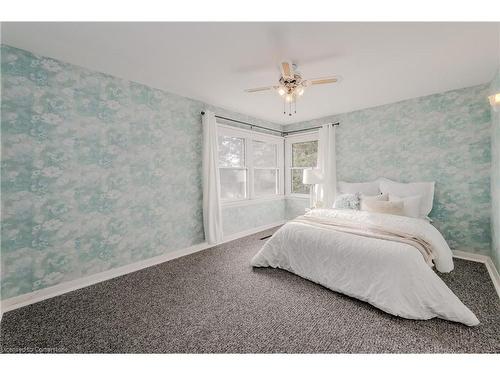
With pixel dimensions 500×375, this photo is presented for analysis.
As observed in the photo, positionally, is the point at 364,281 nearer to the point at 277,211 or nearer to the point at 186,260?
the point at 186,260

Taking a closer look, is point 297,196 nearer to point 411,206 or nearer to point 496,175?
point 411,206

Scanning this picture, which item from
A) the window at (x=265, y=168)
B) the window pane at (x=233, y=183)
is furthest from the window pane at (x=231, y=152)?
the window at (x=265, y=168)

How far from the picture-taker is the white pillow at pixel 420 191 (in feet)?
10.5

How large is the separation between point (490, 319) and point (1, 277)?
4.25 metres

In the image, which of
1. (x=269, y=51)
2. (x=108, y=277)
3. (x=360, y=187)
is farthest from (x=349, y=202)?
(x=108, y=277)

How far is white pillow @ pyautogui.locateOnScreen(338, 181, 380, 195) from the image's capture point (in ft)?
12.2

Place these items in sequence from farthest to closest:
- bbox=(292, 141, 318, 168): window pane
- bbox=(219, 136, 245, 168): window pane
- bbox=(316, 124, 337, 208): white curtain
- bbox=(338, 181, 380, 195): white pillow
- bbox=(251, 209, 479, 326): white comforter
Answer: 1. bbox=(292, 141, 318, 168): window pane
2. bbox=(316, 124, 337, 208): white curtain
3. bbox=(219, 136, 245, 168): window pane
4. bbox=(338, 181, 380, 195): white pillow
5. bbox=(251, 209, 479, 326): white comforter

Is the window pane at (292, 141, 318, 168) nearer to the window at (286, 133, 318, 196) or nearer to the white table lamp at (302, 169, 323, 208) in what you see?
the window at (286, 133, 318, 196)

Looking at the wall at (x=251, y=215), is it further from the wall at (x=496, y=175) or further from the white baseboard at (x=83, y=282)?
the wall at (x=496, y=175)

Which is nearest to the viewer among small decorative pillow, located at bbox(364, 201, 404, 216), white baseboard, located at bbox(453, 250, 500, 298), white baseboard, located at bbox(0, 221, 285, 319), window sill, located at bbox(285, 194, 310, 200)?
white baseboard, located at bbox(0, 221, 285, 319)

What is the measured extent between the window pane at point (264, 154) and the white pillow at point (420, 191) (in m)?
2.45

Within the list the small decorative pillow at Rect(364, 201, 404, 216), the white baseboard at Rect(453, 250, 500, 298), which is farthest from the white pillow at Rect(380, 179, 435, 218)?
the white baseboard at Rect(453, 250, 500, 298)

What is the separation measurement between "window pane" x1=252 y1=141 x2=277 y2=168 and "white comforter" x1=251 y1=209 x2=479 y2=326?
2.31 meters
